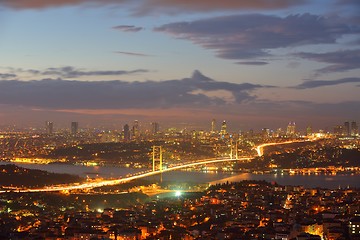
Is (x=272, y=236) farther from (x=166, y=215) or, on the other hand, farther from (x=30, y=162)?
(x=30, y=162)

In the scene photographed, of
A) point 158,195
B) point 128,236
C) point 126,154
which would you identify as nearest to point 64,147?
point 126,154

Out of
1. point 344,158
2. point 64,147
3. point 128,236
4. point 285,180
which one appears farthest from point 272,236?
point 64,147

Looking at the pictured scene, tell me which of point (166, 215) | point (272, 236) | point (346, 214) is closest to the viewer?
point (272, 236)

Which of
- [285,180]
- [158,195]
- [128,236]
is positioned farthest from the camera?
[285,180]

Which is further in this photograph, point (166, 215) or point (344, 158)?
point (344, 158)

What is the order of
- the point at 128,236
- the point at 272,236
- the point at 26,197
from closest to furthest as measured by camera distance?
the point at 272,236 < the point at 128,236 < the point at 26,197

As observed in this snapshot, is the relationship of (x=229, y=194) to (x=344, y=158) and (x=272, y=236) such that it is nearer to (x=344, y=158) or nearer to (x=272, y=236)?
(x=272, y=236)

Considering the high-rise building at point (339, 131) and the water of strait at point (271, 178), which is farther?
the high-rise building at point (339, 131)

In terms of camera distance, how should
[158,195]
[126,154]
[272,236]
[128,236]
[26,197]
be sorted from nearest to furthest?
1. [272,236]
2. [128,236]
3. [26,197]
4. [158,195]
5. [126,154]

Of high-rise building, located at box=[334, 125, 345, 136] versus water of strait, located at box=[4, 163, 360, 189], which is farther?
high-rise building, located at box=[334, 125, 345, 136]
